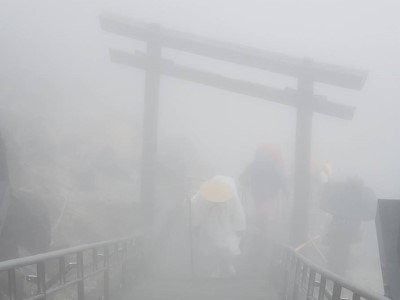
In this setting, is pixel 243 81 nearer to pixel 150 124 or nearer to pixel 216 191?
pixel 150 124

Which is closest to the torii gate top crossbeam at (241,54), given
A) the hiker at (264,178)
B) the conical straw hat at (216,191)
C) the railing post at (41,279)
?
the hiker at (264,178)

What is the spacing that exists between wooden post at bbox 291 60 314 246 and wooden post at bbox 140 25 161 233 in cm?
293

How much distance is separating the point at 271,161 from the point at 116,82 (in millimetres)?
20029

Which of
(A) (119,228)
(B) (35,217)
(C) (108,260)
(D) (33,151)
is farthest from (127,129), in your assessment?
(C) (108,260)

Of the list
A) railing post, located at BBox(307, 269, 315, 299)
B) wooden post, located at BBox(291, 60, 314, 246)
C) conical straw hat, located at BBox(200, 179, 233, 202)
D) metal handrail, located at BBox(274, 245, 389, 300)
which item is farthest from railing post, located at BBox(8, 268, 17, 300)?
wooden post, located at BBox(291, 60, 314, 246)

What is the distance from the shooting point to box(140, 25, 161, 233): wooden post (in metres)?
8.78

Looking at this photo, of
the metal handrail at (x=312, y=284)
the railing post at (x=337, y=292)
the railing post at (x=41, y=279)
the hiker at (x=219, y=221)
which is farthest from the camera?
the hiker at (x=219, y=221)

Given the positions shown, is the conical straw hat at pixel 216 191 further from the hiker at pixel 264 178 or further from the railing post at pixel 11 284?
the railing post at pixel 11 284

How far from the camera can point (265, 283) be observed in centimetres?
789

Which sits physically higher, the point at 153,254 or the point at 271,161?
the point at 271,161

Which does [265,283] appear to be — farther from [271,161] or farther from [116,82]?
[116,82]

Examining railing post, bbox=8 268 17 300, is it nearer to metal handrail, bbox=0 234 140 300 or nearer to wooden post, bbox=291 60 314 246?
metal handrail, bbox=0 234 140 300

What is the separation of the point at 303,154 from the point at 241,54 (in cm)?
222

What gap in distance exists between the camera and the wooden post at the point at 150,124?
8781 mm
